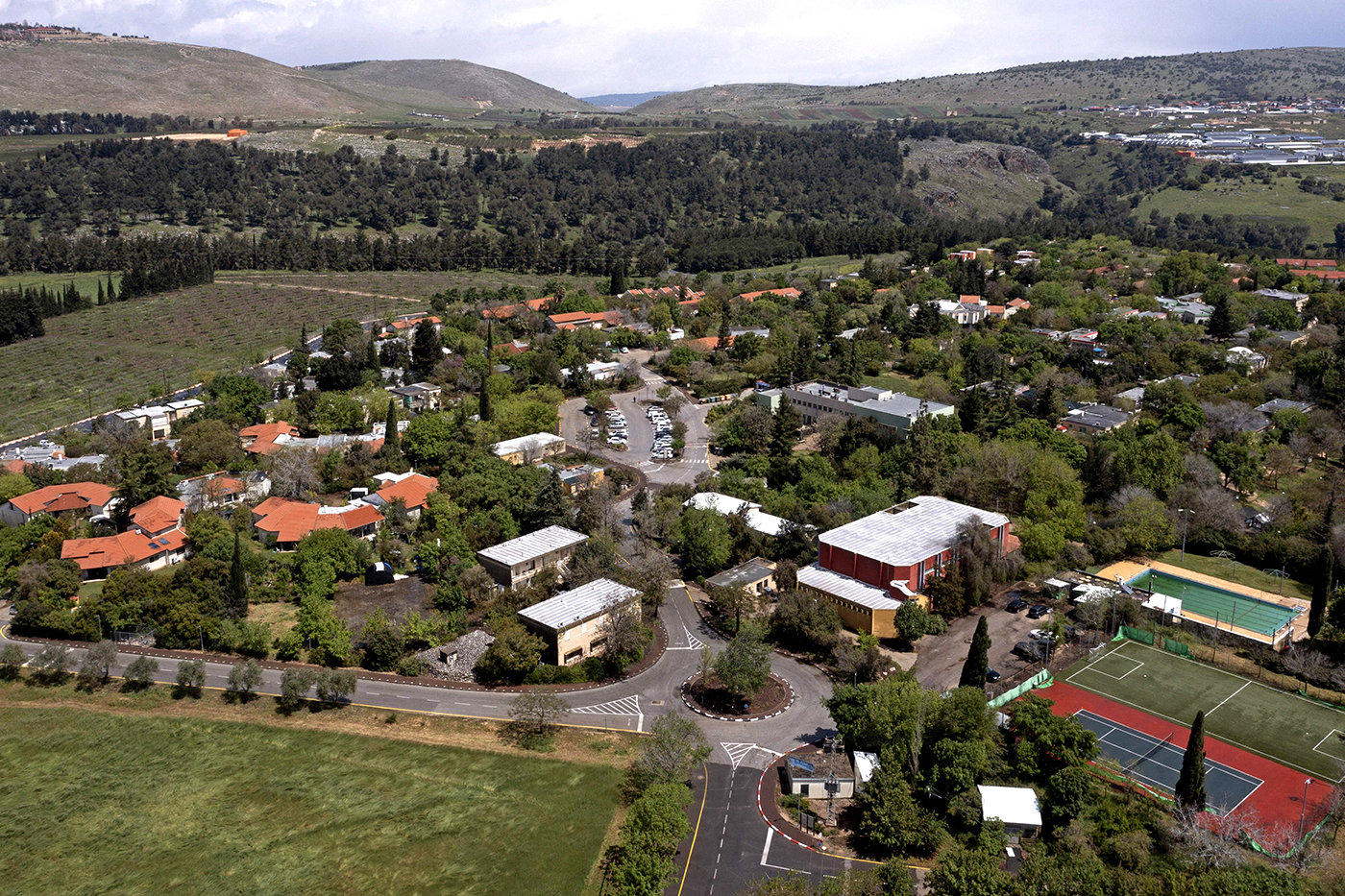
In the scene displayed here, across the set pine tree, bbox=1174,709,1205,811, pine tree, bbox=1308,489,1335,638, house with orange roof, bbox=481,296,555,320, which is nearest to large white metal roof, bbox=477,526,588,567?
pine tree, bbox=1174,709,1205,811

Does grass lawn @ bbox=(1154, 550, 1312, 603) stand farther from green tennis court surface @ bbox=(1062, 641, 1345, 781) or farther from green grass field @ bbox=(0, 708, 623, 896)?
green grass field @ bbox=(0, 708, 623, 896)

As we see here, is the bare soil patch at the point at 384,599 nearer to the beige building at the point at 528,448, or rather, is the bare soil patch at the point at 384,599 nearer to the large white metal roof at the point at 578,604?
the large white metal roof at the point at 578,604

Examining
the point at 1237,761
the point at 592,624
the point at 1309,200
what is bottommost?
the point at 1237,761

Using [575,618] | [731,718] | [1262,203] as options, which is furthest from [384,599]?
[1262,203]

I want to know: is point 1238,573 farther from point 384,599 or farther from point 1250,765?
point 384,599

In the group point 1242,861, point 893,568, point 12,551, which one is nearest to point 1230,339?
point 893,568

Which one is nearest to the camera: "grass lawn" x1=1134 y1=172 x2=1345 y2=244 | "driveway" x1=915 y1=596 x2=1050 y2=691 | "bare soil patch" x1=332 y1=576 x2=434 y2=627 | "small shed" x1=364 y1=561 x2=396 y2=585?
"driveway" x1=915 y1=596 x2=1050 y2=691

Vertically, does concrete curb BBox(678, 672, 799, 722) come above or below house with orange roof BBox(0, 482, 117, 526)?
below

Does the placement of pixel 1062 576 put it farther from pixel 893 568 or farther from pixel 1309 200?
pixel 1309 200
